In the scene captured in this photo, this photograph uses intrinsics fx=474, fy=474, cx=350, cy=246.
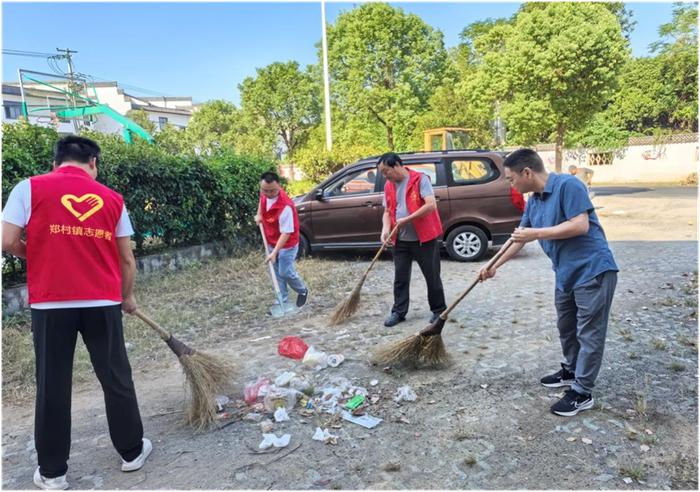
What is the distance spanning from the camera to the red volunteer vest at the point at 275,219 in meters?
5.21

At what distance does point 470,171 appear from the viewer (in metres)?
7.59

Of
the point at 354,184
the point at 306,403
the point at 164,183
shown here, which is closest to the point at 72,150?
the point at 306,403

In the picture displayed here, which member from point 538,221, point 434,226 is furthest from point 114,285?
point 434,226

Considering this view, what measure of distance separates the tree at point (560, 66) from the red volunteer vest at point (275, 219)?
12977 mm

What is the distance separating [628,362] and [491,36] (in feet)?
74.6

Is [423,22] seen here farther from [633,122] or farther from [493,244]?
[493,244]

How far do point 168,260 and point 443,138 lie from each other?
518 inches

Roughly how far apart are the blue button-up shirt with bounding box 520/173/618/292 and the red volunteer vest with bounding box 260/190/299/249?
2.86m

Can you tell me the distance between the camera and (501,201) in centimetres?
741

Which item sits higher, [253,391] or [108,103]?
[108,103]

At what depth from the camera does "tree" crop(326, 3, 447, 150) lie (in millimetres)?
23234

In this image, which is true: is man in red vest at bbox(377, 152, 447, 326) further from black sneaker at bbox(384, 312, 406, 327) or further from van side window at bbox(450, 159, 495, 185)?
van side window at bbox(450, 159, 495, 185)

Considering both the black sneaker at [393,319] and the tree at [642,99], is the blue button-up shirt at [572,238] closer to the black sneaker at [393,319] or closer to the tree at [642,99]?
the black sneaker at [393,319]

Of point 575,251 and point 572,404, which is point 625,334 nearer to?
point 572,404
